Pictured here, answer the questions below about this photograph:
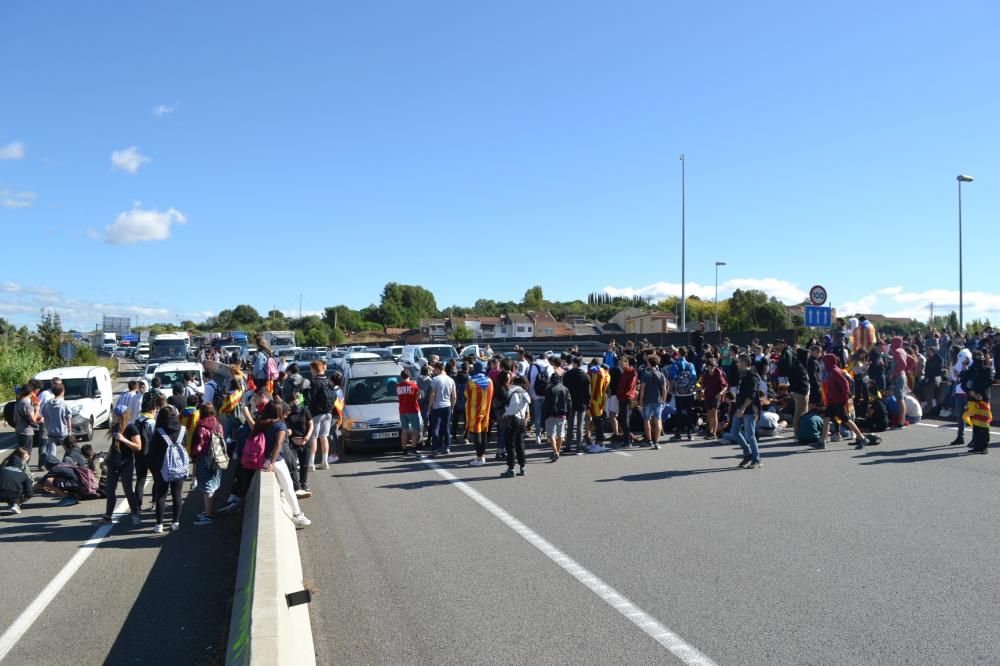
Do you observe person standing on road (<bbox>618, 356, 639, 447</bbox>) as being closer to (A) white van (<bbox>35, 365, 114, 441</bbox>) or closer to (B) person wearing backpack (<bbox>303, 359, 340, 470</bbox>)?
(B) person wearing backpack (<bbox>303, 359, 340, 470</bbox>)

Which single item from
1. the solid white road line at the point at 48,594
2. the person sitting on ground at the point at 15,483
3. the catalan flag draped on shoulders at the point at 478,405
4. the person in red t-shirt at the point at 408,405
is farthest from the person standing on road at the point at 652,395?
the person sitting on ground at the point at 15,483

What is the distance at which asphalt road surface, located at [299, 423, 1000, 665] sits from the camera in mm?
5352

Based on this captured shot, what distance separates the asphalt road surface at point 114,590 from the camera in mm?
5883

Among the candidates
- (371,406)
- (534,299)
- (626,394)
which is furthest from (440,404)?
(534,299)

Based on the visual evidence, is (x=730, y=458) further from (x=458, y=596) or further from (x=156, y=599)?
(x=156, y=599)

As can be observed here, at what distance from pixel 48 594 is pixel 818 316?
21.5 meters

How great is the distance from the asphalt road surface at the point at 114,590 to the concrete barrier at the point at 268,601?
0.42 meters

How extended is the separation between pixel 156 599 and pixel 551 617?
367 cm

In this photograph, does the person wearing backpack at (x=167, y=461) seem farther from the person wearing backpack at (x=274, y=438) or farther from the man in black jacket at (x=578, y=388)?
the man in black jacket at (x=578, y=388)

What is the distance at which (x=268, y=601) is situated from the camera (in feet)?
16.4

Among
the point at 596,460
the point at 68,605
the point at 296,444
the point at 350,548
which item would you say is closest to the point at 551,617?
the point at 350,548

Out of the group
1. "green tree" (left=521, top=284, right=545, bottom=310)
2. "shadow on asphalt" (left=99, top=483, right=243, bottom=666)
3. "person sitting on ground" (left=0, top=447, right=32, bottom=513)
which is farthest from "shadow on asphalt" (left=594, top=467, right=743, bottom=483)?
"green tree" (left=521, top=284, right=545, bottom=310)

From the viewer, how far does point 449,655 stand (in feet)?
17.2

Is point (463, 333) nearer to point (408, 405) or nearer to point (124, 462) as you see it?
point (408, 405)
